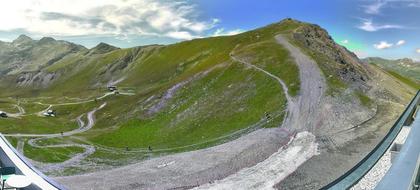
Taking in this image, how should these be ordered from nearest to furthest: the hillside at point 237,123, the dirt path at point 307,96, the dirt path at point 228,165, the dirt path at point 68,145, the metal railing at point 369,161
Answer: the metal railing at point 369,161, the dirt path at point 228,165, the hillside at point 237,123, the dirt path at point 307,96, the dirt path at point 68,145

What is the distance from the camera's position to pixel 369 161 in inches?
931

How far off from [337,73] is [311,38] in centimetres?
4807

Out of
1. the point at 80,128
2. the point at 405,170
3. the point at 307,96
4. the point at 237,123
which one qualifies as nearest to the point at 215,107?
the point at 237,123

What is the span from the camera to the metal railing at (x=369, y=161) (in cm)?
1805

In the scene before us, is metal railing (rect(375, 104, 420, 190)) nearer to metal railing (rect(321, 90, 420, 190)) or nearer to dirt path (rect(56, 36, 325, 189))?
metal railing (rect(321, 90, 420, 190))

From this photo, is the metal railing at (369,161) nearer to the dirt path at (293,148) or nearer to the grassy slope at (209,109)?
the dirt path at (293,148)

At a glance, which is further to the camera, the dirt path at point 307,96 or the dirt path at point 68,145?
the dirt path at point 68,145

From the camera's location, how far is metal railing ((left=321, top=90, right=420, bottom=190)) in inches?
711

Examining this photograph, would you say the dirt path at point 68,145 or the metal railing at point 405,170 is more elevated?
the metal railing at point 405,170

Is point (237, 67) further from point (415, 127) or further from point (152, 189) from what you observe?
point (415, 127)

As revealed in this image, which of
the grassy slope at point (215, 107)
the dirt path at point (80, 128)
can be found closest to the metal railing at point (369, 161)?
the grassy slope at point (215, 107)

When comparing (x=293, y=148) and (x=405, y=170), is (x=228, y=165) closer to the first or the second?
(x=293, y=148)

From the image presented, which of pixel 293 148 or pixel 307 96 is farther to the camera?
pixel 307 96

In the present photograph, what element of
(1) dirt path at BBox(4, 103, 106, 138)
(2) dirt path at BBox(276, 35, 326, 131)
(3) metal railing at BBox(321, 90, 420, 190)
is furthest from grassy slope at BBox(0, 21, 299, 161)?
(3) metal railing at BBox(321, 90, 420, 190)
